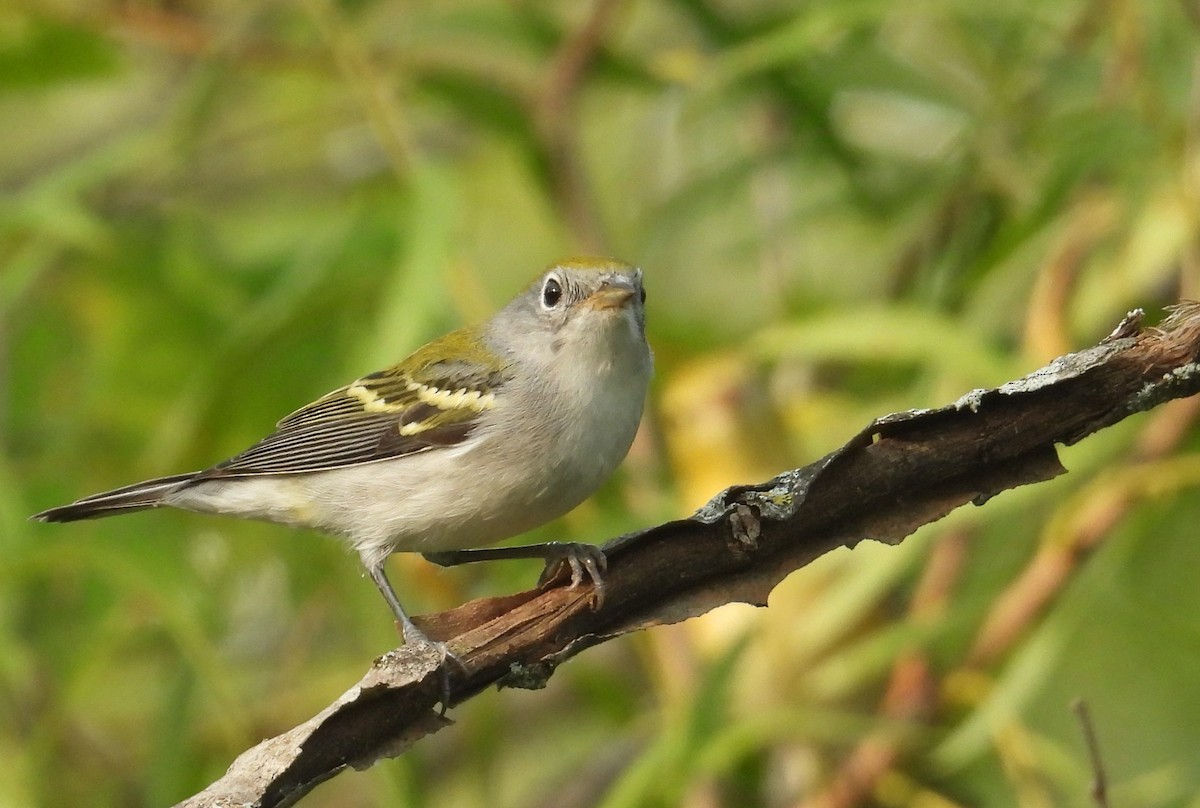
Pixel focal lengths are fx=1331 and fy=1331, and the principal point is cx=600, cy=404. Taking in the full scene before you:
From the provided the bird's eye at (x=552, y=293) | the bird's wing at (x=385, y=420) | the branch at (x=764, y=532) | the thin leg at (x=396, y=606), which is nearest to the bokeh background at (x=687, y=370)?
the bird's wing at (x=385, y=420)

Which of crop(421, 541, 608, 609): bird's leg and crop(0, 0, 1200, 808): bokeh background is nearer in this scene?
crop(421, 541, 608, 609): bird's leg

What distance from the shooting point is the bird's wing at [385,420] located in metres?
3.40

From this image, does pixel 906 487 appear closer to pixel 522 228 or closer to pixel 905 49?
pixel 905 49

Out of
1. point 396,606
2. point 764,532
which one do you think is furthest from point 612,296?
point 764,532

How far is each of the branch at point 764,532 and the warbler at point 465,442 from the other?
0.54 meters

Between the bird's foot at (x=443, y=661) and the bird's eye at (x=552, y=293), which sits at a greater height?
the bird's eye at (x=552, y=293)

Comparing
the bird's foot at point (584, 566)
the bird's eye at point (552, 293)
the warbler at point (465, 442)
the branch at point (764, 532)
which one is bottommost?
the branch at point (764, 532)

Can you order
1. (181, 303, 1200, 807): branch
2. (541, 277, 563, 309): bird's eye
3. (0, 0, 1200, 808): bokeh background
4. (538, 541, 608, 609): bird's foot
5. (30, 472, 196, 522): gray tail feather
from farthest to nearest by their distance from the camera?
(0, 0, 1200, 808): bokeh background → (541, 277, 563, 309): bird's eye → (30, 472, 196, 522): gray tail feather → (538, 541, 608, 609): bird's foot → (181, 303, 1200, 807): branch

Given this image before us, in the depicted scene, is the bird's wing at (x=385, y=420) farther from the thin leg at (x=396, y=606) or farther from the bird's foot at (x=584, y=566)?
the bird's foot at (x=584, y=566)

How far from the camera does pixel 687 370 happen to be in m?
4.75

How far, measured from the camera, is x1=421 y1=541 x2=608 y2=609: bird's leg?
2.24m

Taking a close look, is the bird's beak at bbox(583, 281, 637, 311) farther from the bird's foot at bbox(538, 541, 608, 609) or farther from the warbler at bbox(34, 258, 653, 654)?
the bird's foot at bbox(538, 541, 608, 609)

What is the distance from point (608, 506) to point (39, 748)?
1855mm

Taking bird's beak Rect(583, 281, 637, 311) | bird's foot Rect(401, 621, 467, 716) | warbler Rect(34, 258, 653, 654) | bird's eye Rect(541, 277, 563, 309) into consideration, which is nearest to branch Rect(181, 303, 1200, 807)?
bird's foot Rect(401, 621, 467, 716)
